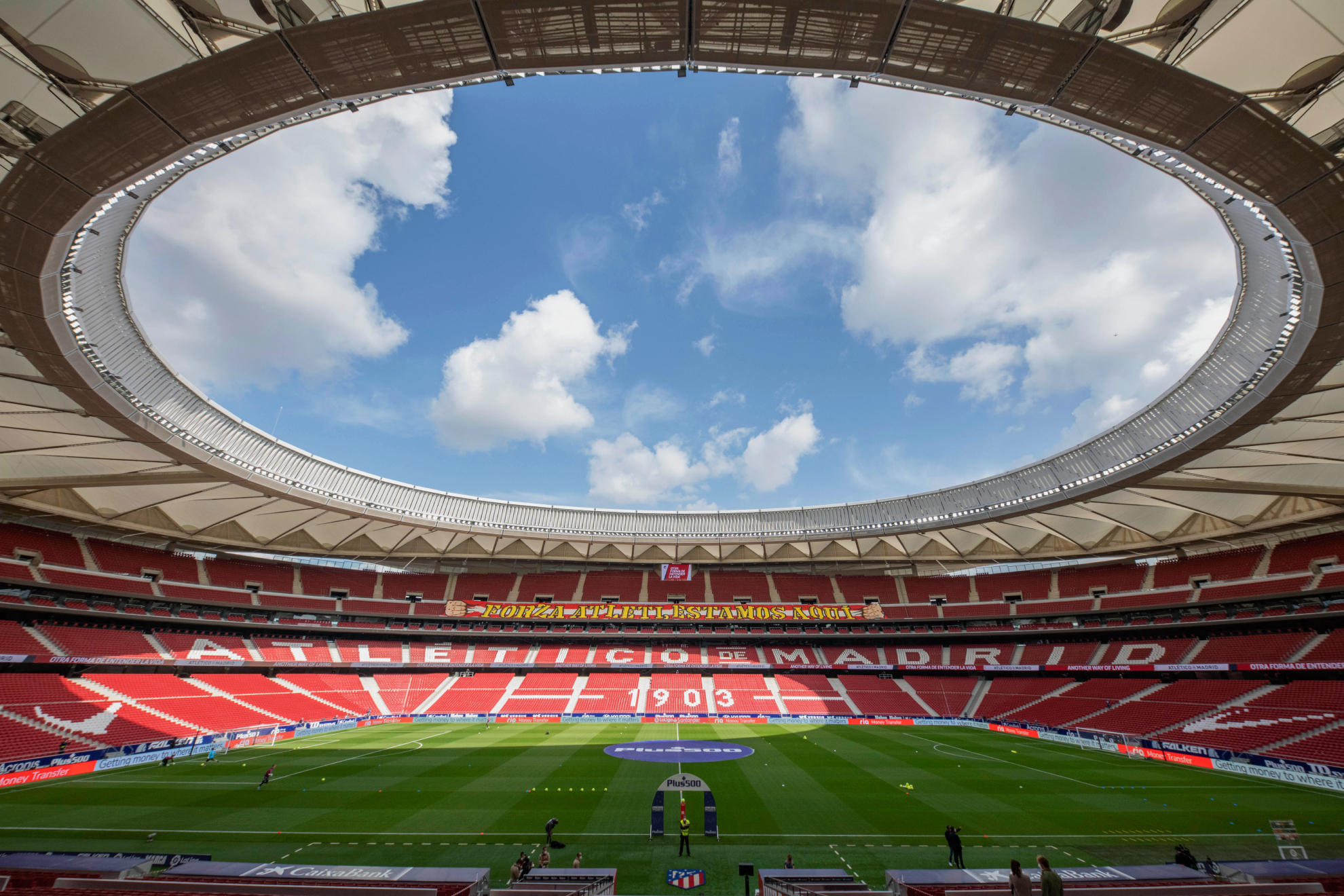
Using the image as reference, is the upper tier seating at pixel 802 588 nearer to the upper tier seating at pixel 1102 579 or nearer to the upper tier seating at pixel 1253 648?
the upper tier seating at pixel 1102 579

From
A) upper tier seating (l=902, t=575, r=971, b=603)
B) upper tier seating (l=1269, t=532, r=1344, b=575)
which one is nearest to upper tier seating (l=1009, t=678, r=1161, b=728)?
upper tier seating (l=1269, t=532, r=1344, b=575)

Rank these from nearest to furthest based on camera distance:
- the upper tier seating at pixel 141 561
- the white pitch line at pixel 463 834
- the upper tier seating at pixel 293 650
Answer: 1. the white pitch line at pixel 463 834
2. the upper tier seating at pixel 141 561
3. the upper tier seating at pixel 293 650

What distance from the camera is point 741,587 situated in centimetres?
5631

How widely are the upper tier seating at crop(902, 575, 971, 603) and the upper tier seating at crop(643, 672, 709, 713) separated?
2251 cm

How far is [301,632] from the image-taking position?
45.7 metres

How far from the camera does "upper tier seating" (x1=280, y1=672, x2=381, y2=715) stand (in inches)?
1597

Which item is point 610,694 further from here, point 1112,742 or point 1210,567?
point 1210,567

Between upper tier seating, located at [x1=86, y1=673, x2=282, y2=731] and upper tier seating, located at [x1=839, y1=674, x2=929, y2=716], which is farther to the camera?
upper tier seating, located at [x1=839, y1=674, x2=929, y2=716]

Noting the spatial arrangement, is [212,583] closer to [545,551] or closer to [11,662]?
[11,662]

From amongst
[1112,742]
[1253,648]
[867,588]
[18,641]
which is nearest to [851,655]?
[867,588]

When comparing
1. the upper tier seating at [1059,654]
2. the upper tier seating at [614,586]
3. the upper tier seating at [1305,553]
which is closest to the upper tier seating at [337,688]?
the upper tier seating at [614,586]

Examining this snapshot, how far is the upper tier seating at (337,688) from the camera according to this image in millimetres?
40562

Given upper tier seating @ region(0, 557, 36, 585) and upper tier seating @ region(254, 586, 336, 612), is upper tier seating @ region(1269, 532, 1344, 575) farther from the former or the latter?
upper tier seating @ region(0, 557, 36, 585)

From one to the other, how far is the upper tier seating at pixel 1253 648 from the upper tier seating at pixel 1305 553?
13.8ft
